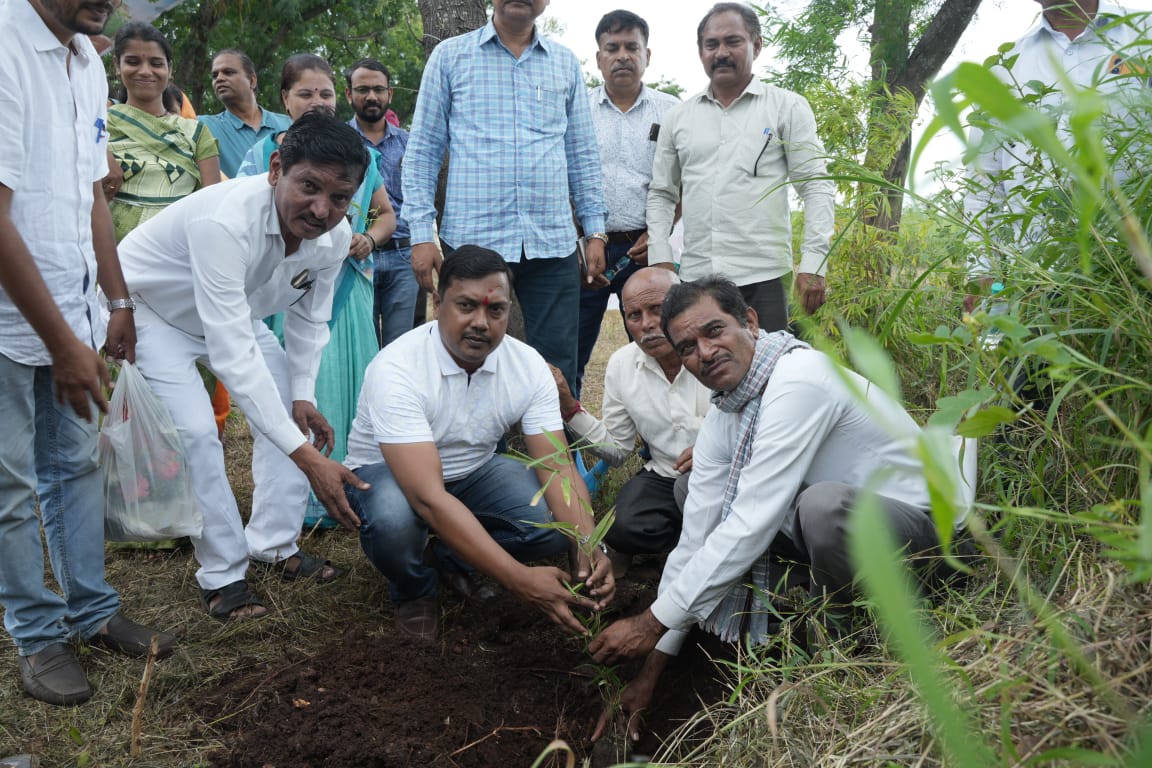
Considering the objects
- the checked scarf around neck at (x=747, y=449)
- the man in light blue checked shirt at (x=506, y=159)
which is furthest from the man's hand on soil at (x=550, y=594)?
the man in light blue checked shirt at (x=506, y=159)

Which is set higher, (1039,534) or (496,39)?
(496,39)

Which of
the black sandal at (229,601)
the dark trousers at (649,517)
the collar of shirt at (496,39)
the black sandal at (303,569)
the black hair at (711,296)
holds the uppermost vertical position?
the collar of shirt at (496,39)

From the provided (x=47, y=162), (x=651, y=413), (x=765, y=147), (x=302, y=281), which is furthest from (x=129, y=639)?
(x=765, y=147)

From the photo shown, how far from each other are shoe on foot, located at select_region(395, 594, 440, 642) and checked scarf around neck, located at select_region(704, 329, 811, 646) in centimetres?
94

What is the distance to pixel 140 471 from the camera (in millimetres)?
2596

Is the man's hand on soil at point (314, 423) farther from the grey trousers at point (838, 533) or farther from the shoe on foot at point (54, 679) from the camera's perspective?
the grey trousers at point (838, 533)

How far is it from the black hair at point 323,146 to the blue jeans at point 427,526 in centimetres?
99

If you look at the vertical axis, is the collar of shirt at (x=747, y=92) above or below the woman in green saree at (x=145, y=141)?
above

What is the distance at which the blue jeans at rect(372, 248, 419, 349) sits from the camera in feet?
13.2

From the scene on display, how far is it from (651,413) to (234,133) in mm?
2469

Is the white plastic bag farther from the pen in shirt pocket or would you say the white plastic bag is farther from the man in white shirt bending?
the pen in shirt pocket

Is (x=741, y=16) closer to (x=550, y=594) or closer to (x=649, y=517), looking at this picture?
(x=649, y=517)

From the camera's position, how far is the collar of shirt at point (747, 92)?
3.51 m

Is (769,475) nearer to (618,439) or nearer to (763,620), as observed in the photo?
(763,620)
